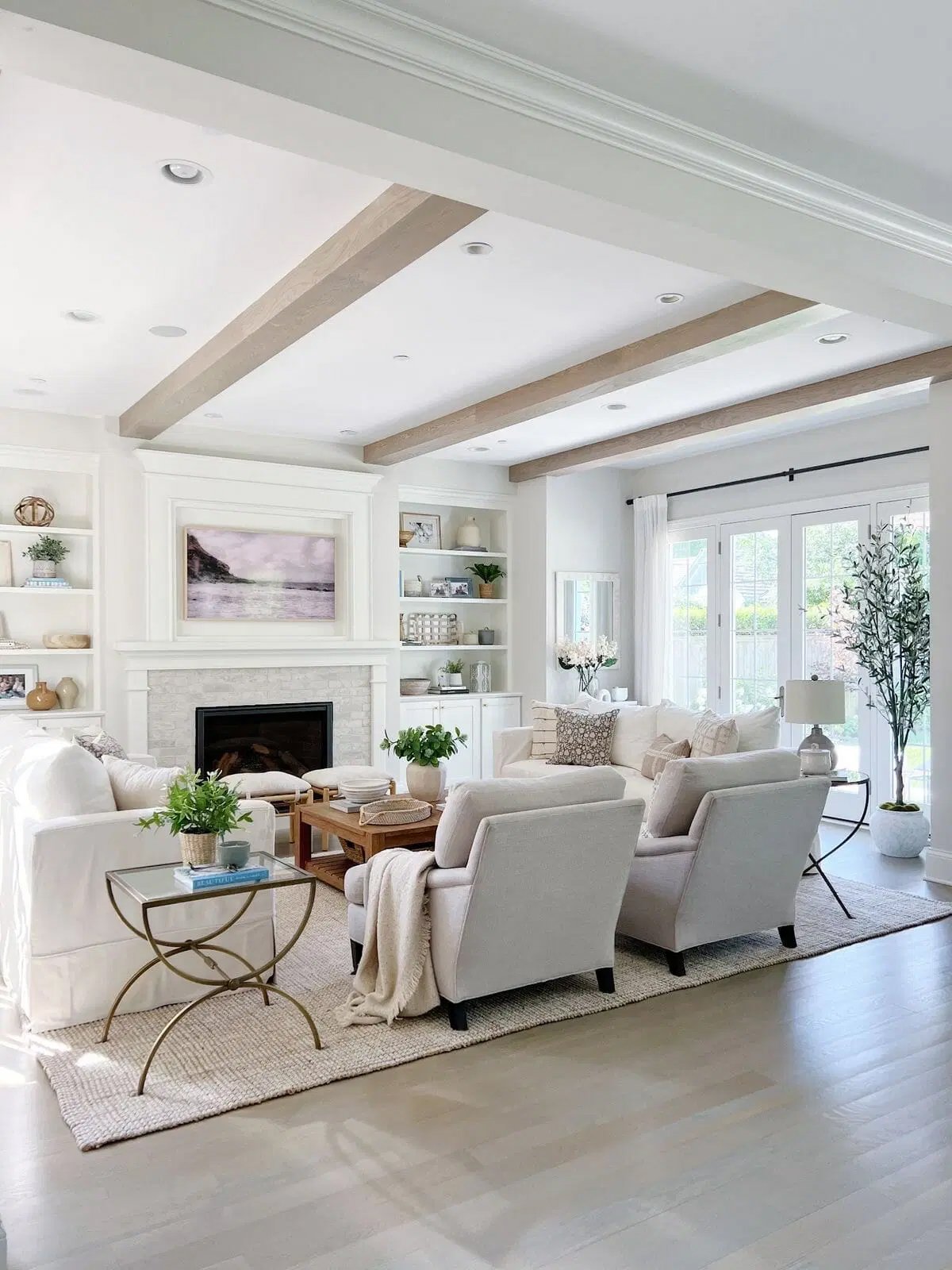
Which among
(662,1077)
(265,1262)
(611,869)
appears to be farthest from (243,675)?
(265,1262)

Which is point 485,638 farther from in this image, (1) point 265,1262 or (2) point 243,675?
(1) point 265,1262

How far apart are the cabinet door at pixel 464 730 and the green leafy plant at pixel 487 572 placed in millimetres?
1080

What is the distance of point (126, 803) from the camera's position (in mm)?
3865

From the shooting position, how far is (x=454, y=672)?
8.62m

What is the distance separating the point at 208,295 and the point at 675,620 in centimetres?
510

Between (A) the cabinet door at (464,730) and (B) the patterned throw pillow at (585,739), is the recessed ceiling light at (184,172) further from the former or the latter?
(A) the cabinet door at (464,730)

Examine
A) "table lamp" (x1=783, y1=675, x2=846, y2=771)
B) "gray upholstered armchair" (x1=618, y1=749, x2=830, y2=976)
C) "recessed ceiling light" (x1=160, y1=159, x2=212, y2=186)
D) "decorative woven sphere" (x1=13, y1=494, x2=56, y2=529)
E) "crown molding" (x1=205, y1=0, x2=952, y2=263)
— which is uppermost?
"recessed ceiling light" (x1=160, y1=159, x2=212, y2=186)

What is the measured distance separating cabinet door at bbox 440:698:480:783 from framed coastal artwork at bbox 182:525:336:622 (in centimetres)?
133

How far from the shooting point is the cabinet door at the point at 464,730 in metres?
8.25

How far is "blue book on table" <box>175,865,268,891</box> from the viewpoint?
3.17 m

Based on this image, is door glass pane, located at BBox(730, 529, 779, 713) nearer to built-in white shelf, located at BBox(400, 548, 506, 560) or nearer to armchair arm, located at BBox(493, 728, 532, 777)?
armchair arm, located at BBox(493, 728, 532, 777)

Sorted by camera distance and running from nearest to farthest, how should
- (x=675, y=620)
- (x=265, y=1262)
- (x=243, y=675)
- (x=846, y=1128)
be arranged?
(x=265, y=1262) → (x=846, y=1128) → (x=243, y=675) → (x=675, y=620)

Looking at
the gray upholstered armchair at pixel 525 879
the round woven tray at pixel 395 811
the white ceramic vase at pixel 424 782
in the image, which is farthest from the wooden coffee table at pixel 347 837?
the gray upholstered armchair at pixel 525 879

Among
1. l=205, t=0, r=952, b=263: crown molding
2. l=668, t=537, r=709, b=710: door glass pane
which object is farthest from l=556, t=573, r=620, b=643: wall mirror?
l=205, t=0, r=952, b=263: crown molding
